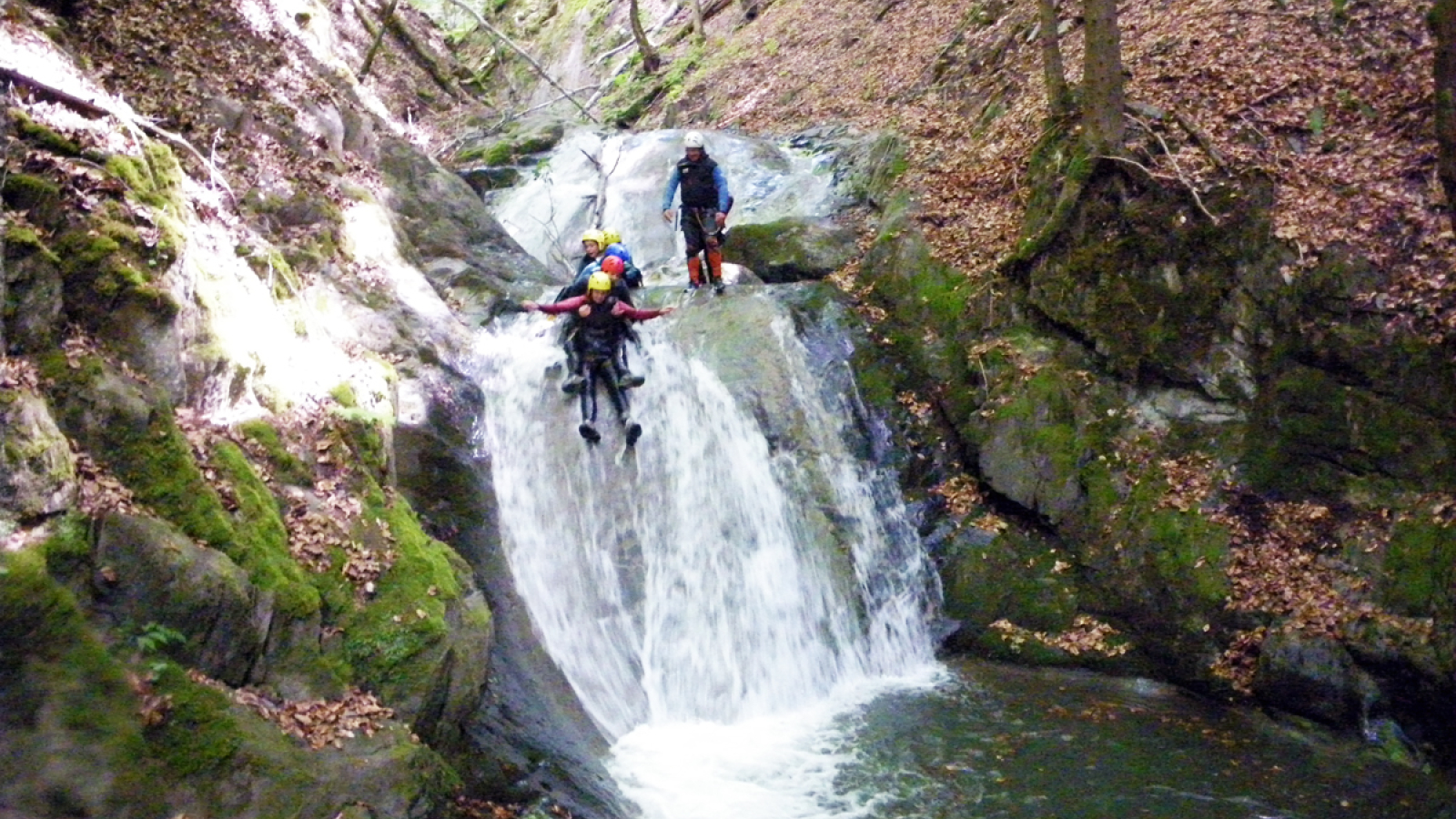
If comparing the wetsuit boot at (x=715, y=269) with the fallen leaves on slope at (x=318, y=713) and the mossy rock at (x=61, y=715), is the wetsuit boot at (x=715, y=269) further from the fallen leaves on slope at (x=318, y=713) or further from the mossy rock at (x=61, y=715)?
the mossy rock at (x=61, y=715)

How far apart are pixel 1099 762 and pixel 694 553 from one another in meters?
4.06

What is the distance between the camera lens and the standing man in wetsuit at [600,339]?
9.46 metres

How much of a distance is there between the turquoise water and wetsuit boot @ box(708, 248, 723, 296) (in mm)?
5523

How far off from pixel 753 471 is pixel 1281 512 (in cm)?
518

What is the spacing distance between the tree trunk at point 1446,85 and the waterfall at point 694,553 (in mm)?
5759

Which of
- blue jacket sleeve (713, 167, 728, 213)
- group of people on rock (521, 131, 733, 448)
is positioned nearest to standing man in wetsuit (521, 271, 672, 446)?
group of people on rock (521, 131, 733, 448)

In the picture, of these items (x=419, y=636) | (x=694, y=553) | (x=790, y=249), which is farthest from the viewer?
(x=790, y=249)

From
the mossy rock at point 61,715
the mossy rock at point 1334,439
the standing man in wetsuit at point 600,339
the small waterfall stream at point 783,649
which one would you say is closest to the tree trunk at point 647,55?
the small waterfall stream at point 783,649

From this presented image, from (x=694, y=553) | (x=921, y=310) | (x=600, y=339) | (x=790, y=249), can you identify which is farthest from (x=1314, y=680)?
(x=790, y=249)

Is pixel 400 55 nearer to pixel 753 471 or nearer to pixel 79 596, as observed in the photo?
pixel 753 471

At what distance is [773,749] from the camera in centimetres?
768

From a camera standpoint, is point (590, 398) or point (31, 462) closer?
point (31, 462)

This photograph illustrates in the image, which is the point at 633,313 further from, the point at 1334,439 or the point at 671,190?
the point at 1334,439

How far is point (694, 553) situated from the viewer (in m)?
9.38
